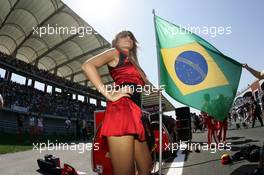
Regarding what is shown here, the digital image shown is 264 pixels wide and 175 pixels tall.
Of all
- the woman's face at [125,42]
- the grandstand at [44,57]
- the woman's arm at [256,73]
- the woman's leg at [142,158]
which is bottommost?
the woman's leg at [142,158]

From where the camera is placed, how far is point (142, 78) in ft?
10.8

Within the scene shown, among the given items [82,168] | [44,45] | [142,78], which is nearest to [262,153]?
[142,78]

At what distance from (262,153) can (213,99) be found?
101cm

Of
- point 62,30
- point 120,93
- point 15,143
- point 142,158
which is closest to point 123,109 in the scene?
point 120,93

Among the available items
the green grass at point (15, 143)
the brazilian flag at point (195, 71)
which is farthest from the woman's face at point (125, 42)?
the green grass at point (15, 143)

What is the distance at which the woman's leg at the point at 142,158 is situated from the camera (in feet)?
10.2

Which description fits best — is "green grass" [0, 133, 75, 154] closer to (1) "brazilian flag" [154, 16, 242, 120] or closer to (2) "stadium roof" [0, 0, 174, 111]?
(1) "brazilian flag" [154, 16, 242, 120]

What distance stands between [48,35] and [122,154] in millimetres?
44022

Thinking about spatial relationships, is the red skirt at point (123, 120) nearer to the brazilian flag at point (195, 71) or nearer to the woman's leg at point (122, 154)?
the woman's leg at point (122, 154)

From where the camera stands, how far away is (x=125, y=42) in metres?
3.34

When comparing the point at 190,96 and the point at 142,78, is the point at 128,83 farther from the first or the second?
the point at 190,96

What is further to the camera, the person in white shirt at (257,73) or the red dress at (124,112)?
the person in white shirt at (257,73)

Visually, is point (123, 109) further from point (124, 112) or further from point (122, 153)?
point (122, 153)

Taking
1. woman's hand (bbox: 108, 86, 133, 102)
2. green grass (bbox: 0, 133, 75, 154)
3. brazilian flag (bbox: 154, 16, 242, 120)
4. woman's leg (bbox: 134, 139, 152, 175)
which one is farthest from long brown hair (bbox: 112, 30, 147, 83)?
green grass (bbox: 0, 133, 75, 154)
